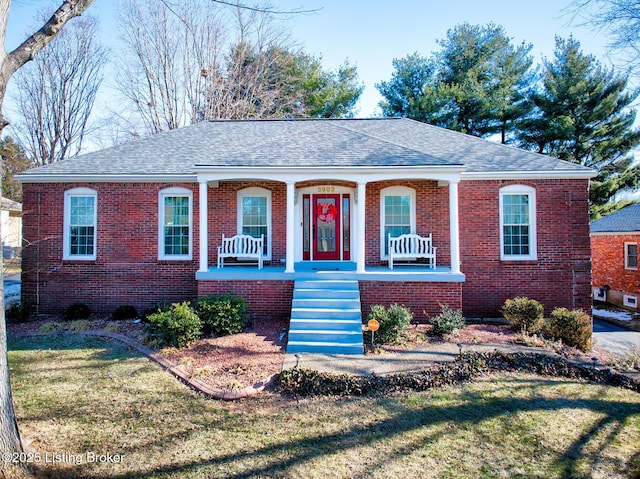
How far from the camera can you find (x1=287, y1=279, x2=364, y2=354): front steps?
7062 mm

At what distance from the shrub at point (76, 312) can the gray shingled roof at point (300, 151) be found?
3.75 meters

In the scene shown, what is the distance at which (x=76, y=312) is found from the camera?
32.9 ft

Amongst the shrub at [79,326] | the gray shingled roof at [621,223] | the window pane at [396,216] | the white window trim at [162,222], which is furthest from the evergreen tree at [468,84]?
the shrub at [79,326]

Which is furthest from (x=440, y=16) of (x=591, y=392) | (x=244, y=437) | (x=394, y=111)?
(x=394, y=111)

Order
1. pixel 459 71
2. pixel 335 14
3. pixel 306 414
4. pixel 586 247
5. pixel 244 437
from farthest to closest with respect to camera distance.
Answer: pixel 459 71, pixel 586 247, pixel 335 14, pixel 306 414, pixel 244 437

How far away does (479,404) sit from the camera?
16.6 feet

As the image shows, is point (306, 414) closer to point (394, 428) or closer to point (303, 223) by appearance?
point (394, 428)

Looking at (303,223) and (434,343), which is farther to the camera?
(303,223)

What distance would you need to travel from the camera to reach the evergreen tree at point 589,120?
2194cm

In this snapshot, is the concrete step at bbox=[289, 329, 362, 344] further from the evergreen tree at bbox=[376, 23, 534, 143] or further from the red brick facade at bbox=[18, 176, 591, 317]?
the evergreen tree at bbox=[376, 23, 534, 143]

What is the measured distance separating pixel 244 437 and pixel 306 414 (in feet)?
2.92

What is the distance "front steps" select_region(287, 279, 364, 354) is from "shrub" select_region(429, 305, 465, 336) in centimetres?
173

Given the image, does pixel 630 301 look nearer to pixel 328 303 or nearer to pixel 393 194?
pixel 393 194

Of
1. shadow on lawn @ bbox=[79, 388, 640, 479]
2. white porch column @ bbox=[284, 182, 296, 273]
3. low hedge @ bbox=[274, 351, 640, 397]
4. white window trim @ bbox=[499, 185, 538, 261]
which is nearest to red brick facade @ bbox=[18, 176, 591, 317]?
white window trim @ bbox=[499, 185, 538, 261]
